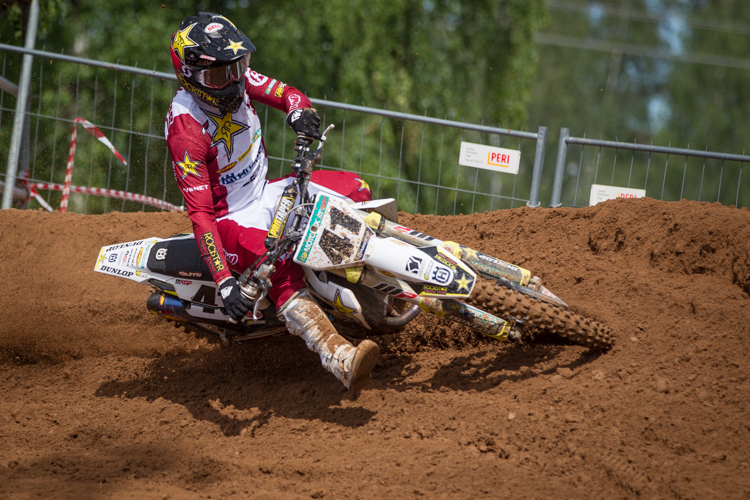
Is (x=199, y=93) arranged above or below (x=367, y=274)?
above

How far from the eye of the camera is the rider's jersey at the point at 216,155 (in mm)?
3572

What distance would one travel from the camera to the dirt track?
291 centimetres

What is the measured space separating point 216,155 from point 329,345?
1.41m

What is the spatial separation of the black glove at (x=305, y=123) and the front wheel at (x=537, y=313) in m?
1.37

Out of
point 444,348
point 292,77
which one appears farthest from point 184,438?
point 292,77

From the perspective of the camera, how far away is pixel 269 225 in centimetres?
394

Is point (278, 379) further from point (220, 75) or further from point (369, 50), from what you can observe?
point (369, 50)

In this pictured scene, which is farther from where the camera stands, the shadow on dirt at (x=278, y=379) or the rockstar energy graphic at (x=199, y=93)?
the shadow on dirt at (x=278, y=379)

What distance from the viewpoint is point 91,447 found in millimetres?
3650

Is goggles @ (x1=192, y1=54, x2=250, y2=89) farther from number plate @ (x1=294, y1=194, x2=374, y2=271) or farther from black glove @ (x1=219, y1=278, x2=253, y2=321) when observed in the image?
black glove @ (x1=219, y1=278, x2=253, y2=321)

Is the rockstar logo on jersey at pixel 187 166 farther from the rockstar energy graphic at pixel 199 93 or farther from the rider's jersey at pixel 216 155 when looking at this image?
the rockstar energy graphic at pixel 199 93

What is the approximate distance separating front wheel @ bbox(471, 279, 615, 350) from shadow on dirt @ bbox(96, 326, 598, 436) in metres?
0.18

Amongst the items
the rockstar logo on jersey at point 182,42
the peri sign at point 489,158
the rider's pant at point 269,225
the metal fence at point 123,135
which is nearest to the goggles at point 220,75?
the rockstar logo on jersey at point 182,42

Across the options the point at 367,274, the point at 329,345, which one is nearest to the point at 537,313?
the point at 367,274
